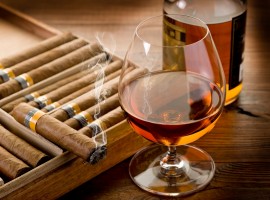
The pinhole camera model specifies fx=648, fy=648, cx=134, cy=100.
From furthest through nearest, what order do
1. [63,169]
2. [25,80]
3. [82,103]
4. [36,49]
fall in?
[36,49], [25,80], [82,103], [63,169]

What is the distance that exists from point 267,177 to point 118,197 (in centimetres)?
33

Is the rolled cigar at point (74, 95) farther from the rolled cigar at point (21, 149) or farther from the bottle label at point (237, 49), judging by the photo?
the bottle label at point (237, 49)

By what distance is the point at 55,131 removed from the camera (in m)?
1.43

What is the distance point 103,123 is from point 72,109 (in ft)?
0.35

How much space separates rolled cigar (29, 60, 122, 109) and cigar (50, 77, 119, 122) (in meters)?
0.05

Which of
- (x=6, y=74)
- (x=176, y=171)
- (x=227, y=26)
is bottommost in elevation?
(x=176, y=171)

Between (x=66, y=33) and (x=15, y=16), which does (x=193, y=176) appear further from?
(x=15, y=16)

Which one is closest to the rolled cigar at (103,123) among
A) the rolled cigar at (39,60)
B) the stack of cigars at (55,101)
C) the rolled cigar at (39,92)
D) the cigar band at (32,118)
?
the stack of cigars at (55,101)

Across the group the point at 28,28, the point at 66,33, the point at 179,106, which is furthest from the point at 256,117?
the point at 28,28

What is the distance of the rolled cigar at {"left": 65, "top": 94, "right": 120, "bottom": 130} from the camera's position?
5.00 ft

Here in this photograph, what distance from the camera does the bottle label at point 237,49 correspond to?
158cm

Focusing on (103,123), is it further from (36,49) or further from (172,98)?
(36,49)

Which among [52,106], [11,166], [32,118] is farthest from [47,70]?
[11,166]

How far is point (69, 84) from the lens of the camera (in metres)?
1.68
